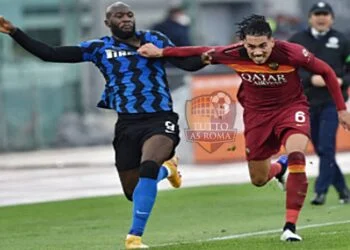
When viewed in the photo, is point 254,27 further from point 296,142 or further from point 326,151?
point 326,151

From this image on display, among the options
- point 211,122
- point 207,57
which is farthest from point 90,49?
point 211,122

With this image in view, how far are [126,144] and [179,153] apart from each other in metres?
10.8

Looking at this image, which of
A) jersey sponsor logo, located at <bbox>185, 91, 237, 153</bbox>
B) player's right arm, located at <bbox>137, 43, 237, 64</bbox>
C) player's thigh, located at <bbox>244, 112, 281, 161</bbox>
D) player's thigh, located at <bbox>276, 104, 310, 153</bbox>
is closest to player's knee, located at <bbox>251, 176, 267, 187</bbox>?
player's thigh, located at <bbox>244, 112, 281, 161</bbox>

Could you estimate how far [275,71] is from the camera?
12023mm

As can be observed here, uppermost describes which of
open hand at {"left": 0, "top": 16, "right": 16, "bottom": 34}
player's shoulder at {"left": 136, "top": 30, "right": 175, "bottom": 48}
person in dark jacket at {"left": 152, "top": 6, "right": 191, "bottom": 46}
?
open hand at {"left": 0, "top": 16, "right": 16, "bottom": 34}

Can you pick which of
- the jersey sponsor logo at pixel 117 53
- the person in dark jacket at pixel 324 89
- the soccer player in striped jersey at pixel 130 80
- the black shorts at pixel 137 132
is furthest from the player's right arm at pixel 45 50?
the person in dark jacket at pixel 324 89

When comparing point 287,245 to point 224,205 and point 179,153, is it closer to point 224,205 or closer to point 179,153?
point 224,205

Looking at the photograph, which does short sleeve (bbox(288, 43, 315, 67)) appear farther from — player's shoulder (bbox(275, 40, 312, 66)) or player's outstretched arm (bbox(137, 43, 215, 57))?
player's outstretched arm (bbox(137, 43, 215, 57))

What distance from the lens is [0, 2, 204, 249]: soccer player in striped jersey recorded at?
479 inches

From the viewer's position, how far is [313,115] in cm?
1636

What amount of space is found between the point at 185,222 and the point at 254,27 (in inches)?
139

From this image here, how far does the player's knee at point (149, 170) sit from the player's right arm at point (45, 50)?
52.5 inches

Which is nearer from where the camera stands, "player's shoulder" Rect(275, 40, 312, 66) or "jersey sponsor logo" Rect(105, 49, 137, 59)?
"player's shoulder" Rect(275, 40, 312, 66)

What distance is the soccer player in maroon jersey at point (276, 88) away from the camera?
11.7 meters
